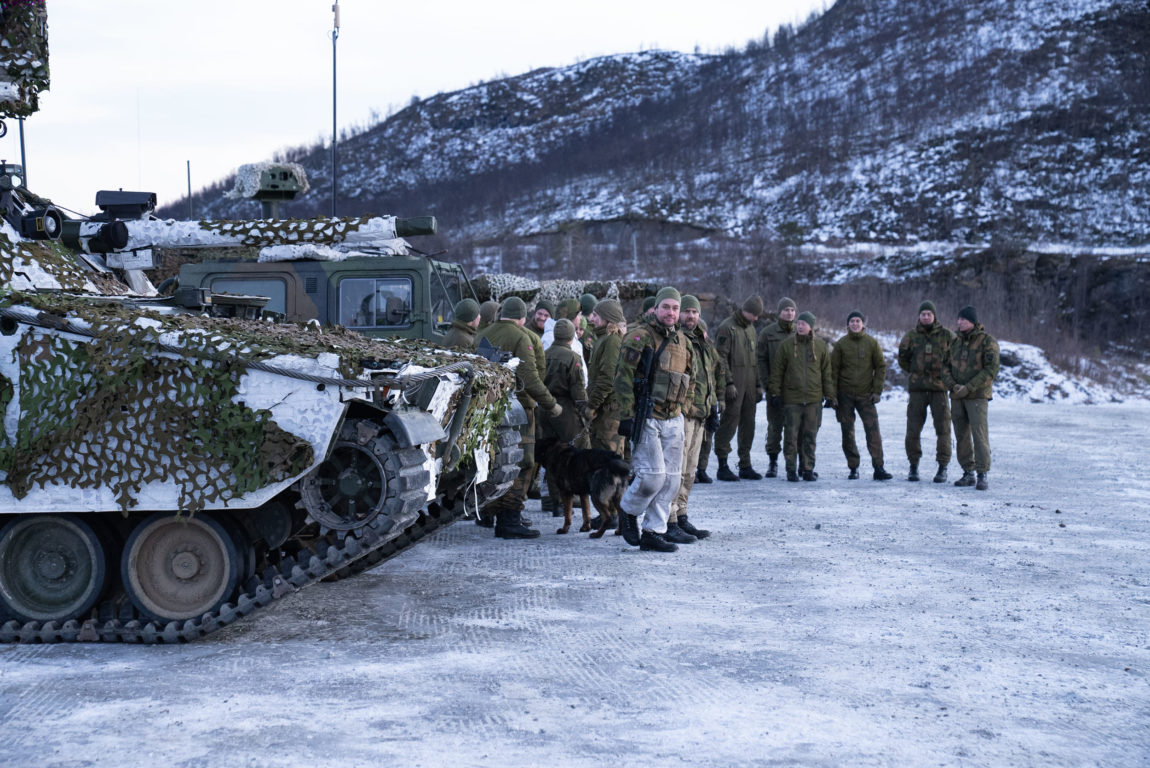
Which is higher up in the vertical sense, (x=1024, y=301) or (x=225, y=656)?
(x=1024, y=301)

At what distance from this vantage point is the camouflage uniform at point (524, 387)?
8938mm

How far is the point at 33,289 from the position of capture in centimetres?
668

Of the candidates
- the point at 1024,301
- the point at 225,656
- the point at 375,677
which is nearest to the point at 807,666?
the point at 375,677

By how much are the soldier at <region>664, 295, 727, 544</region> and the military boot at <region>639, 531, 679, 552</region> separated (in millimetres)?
237

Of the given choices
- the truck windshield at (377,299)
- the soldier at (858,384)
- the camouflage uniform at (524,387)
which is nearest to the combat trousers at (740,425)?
the soldier at (858,384)

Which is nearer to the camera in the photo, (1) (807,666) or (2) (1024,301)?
(1) (807,666)

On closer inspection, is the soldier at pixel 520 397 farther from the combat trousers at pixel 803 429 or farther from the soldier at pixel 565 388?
the combat trousers at pixel 803 429

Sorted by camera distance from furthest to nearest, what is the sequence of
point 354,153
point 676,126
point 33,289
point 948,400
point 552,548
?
point 354,153 → point 676,126 → point 948,400 → point 552,548 → point 33,289

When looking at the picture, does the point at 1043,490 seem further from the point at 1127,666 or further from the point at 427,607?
the point at 427,607

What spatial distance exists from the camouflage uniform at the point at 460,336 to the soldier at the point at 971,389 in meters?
4.98

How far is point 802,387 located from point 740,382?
64cm

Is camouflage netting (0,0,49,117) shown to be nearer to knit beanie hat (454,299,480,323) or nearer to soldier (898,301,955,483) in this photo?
knit beanie hat (454,299,480,323)

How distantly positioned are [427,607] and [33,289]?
2.88m

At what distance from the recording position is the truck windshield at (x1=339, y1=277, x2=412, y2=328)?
1066cm
